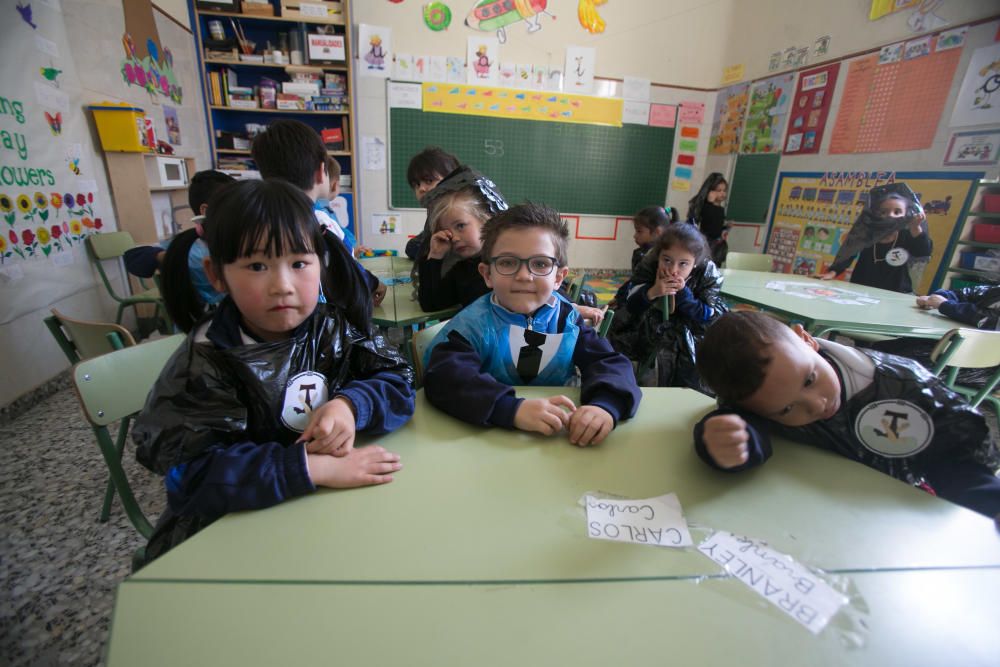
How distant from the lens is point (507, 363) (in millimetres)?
1167

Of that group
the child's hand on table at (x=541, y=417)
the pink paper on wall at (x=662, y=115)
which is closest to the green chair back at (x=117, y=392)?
the child's hand on table at (x=541, y=417)

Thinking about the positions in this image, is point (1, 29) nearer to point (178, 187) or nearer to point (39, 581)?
point (178, 187)

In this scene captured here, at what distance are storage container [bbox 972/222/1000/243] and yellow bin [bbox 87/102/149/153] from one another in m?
5.20

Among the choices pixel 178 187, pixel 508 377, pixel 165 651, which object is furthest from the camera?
pixel 178 187

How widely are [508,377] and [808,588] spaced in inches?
29.6

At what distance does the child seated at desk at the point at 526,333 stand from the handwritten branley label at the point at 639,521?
272 mm

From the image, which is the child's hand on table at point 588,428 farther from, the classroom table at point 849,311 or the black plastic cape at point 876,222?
the black plastic cape at point 876,222

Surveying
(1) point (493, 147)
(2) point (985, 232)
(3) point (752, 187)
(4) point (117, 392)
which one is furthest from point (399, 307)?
(3) point (752, 187)

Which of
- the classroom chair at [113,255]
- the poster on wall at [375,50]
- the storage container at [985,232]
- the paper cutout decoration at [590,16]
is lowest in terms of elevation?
the classroom chair at [113,255]

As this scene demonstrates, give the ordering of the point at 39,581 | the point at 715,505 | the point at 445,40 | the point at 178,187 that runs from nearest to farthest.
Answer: the point at 715,505 → the point at 39,581 → the point at 178,187 → the point at 445,40

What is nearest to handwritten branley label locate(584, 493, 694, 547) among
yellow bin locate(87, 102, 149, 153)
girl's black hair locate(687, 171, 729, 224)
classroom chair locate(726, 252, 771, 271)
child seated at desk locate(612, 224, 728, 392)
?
child seated at desk locate(612, 224, 728, 392)

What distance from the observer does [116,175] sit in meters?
2.82

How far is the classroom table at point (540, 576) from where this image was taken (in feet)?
1.51

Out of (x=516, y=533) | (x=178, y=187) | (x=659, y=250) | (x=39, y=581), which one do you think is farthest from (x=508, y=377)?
(x=178, y=187)
